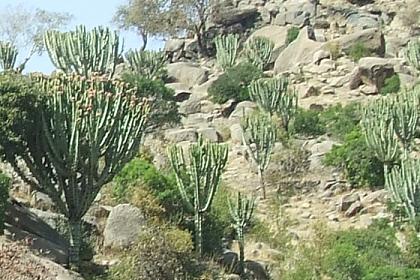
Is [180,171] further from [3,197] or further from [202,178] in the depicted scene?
[3,197]

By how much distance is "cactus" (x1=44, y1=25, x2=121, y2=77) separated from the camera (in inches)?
821

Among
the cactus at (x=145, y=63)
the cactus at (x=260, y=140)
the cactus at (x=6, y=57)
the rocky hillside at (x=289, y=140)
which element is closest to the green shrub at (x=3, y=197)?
the rocky hillside at (x=289, y=140)

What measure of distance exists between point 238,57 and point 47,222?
22.5 metres

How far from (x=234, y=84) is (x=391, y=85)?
516 cm

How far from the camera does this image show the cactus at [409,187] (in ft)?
51.7

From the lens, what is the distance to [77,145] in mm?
11672

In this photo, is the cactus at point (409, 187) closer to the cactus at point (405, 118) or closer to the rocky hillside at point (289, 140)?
the rocky hillside at point (289, 140)

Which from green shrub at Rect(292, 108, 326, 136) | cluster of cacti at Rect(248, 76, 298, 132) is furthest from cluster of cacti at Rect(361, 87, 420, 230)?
cluster of cacti at Rect(248, 76, 298, 132)

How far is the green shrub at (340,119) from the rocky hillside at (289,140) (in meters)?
0.27

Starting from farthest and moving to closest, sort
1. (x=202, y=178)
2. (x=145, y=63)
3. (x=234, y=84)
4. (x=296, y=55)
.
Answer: (x=296, y=55), (x=145, y=63), (x=234, y=84), (x=202, y=178)

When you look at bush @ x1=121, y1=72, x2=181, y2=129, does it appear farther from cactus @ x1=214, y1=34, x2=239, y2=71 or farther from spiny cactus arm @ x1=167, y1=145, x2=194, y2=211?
spiny cactus arm @ x1=167, y1=145, x2=194, y2=211

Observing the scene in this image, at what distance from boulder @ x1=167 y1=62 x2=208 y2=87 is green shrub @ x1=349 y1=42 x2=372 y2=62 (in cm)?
582

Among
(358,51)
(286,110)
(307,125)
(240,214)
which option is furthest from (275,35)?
(240,214)

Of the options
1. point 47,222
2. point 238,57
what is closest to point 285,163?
point 47,222
